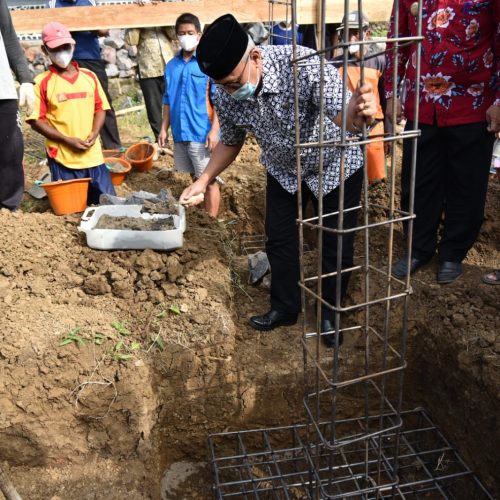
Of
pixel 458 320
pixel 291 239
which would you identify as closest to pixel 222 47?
pixel 291 239

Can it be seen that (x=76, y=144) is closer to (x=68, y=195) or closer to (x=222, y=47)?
(x=68, y=195)

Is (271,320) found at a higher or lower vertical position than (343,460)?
higher

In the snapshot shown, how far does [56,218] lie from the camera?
3.78 m

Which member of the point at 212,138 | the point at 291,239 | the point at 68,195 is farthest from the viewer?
the point at 212,138

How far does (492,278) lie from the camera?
3.12m


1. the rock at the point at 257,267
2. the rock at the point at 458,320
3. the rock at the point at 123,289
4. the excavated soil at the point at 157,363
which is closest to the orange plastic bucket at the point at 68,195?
the excavated soil at the point at 157,363

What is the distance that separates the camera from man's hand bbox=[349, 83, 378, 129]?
167 centimetres

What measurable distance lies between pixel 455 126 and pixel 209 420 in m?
2.32

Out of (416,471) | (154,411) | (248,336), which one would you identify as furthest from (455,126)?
(154,411)

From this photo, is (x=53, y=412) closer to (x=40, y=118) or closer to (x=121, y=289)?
(x=121, y=289)

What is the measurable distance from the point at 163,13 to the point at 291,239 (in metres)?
3.73

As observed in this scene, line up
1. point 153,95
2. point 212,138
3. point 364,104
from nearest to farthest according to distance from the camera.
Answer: point 364,104 → point 212,138 → point 153,95

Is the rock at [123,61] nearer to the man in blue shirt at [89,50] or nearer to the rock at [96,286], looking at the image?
the man in blue shirt at [89,50]

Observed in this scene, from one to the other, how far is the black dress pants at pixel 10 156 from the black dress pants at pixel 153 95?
8.34 ft
